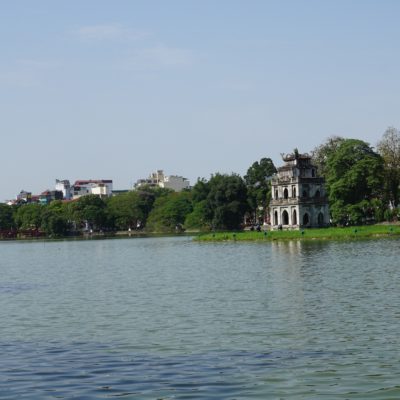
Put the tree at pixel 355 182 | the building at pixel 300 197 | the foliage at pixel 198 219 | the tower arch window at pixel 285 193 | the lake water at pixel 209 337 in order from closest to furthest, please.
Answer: the lake water at pixel 209 337
the tree at pixel 355 182
the building at pixel 300 197
the tower arch window at pixel 285 193
the foliage at pixel 198 219

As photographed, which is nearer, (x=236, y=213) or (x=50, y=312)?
(x=50, y=312)

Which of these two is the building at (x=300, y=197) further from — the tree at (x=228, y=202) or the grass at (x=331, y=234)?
the tree at (x=228, y=202)

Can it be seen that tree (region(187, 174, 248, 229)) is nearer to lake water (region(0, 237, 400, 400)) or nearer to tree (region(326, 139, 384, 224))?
tree (region(326, 139, 384, 224))

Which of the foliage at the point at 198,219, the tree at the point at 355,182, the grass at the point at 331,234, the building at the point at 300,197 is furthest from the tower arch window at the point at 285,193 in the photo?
the foliage at the point at 198,219

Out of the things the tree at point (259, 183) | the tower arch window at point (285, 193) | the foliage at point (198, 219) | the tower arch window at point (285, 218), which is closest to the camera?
the tower arch window at point (285, 218)

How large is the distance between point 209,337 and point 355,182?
88.8 meters

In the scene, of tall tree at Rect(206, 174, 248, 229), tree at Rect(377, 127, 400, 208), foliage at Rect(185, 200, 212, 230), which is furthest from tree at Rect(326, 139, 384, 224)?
foliage at Rect(185, 200, 212, 230)

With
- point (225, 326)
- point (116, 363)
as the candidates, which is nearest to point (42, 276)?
point (225, 326)

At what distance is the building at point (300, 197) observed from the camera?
11662cm

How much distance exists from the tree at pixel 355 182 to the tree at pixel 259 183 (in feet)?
108

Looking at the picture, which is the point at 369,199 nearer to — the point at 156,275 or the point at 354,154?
the point at 354,154

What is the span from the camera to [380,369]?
20203 mm

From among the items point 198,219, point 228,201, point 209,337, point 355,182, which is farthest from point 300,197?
point 209,337

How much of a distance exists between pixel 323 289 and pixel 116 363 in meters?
19.0
